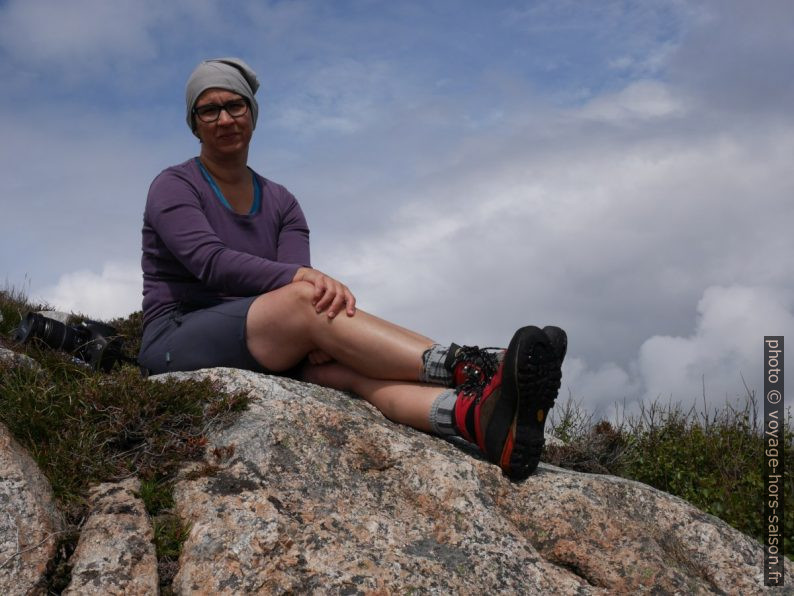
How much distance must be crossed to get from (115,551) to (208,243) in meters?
2.32

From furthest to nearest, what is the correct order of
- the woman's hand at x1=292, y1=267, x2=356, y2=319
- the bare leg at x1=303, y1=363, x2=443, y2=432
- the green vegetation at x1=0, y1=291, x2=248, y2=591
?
the bare leg at x1=303, y1=363, x2=443, y2=432 < the woman's hand at x1=292, y1=267, x2=356, y2=319 < the green vegetation at x1=0, y1=291, x2=248, y2=591

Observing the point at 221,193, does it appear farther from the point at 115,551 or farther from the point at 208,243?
the point at 115,551

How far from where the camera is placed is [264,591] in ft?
11.4

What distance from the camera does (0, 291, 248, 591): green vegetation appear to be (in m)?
4.07

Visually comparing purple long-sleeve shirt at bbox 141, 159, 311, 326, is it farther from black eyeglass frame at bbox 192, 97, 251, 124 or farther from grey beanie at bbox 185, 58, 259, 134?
grey beanie at bbox 185, 58, 259, 134

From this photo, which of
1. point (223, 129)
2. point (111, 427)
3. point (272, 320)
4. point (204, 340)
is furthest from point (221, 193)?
point (111, 427)

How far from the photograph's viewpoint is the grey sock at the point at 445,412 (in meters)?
4.94

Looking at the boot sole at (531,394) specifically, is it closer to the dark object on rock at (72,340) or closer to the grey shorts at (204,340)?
the grey shorts at (204,340)

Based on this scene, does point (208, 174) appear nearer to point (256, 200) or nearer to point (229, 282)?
point (256, 200)

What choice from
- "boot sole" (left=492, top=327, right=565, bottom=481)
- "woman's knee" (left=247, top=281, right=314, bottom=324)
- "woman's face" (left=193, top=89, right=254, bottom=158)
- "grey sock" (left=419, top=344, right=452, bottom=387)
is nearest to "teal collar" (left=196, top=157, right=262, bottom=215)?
"woman's face" (left=193, top=89, right=254, bottom=158)

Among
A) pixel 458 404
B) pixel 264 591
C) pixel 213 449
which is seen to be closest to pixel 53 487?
pixel 213 449

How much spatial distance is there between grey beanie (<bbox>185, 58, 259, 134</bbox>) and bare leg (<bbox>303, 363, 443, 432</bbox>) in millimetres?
2089

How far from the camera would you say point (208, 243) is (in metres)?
5.38

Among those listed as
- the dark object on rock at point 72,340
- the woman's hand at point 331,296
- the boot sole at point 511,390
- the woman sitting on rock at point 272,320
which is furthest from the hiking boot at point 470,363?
the dark object on rock at point 72,340
